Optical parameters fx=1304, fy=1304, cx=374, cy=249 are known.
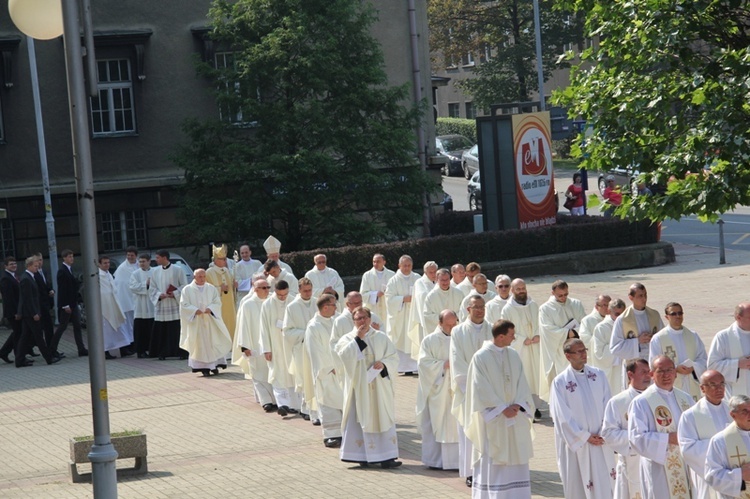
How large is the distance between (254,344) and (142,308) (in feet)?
19.6

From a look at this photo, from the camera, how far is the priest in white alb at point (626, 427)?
10914mm

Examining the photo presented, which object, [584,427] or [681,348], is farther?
[681,348]

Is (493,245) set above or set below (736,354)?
above

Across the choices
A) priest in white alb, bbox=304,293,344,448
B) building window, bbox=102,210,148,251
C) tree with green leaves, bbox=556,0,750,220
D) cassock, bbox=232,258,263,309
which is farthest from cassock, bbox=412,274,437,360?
building window, bbox=102,210,148,251

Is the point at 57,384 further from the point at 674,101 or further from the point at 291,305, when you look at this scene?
the point at 674,101

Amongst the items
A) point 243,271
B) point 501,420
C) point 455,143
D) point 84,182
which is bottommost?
point 501,420

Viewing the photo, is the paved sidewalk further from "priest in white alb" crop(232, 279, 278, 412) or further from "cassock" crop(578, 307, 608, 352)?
"cassock" crop(578, 307, 608, 352)

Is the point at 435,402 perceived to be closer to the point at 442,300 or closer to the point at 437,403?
the point at 437,403

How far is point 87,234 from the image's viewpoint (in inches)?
375

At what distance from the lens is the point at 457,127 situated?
6425 centimetres

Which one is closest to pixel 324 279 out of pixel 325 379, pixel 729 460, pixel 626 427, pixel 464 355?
pixel 325 379

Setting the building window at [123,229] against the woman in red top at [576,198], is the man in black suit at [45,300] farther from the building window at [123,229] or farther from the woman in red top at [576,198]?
the woman in red top at [576,198]

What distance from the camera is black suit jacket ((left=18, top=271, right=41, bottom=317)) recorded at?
21.6 meters

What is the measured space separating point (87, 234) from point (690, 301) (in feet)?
54.5
